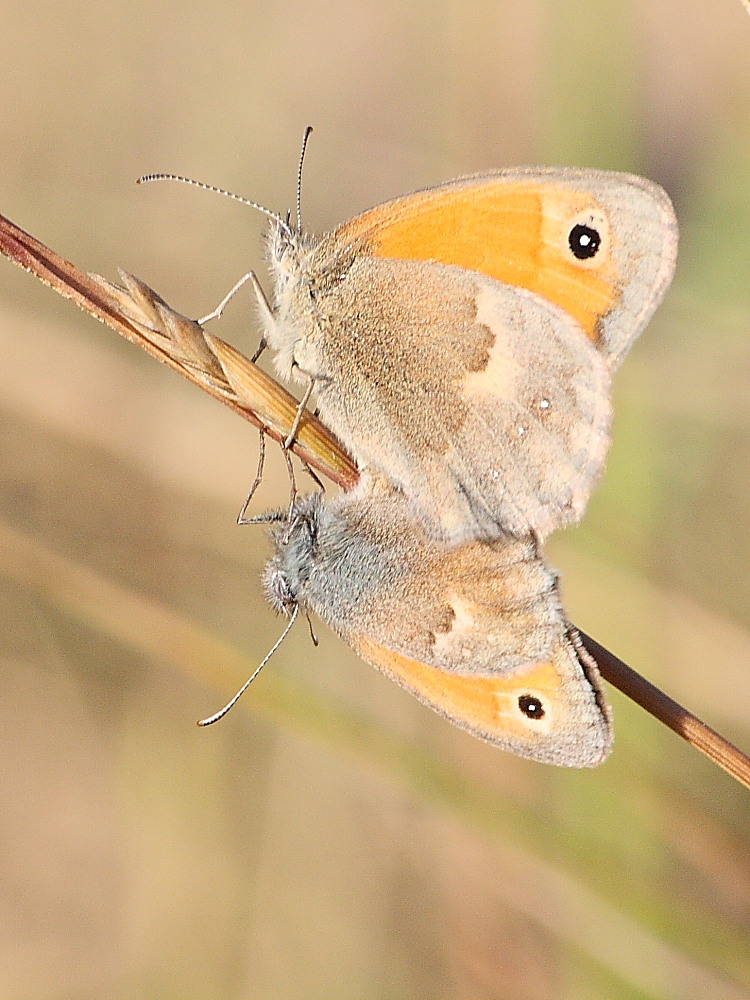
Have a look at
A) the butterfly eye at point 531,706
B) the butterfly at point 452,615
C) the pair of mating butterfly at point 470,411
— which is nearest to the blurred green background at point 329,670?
the butterfly at point 452,615

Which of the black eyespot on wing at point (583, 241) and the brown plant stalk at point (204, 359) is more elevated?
the black eyespot on wing at point (583, 241)

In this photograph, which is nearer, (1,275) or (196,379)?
(196,379)

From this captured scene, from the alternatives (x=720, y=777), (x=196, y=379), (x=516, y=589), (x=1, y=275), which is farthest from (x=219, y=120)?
(x=720, y=777)

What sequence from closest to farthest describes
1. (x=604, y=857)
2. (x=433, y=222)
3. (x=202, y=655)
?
(x=433, y=222) < (x=604, y=857) < (x=202, y=655)

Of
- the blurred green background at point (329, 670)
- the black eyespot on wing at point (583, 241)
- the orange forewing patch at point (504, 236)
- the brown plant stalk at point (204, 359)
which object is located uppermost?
the black eyespot on wing at point (583, 241)

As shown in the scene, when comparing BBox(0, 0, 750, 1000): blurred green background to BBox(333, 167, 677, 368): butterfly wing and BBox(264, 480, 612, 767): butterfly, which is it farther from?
BBox(333, 167, 677, 368): butterfly wing

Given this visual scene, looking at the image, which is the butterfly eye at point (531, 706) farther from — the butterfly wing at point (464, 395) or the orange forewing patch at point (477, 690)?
the butterfly wing at point (464, 395)

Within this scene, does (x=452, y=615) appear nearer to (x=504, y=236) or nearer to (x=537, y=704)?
(x=537, y=704)

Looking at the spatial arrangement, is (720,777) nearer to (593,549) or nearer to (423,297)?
(593,549)
